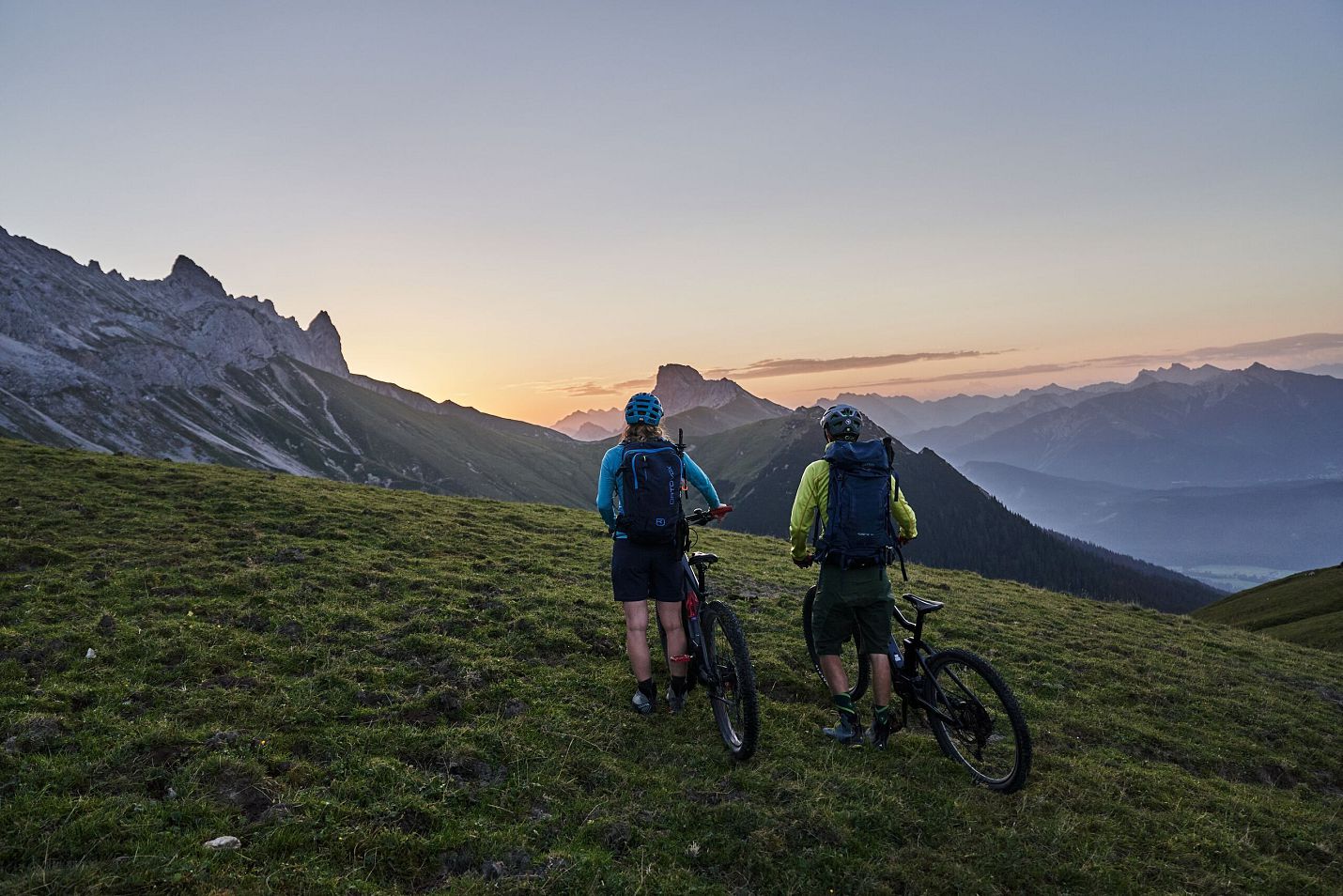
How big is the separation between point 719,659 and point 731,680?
1.17 feet

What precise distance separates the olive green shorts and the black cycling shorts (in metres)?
2.10

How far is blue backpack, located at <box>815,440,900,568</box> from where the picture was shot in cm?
806

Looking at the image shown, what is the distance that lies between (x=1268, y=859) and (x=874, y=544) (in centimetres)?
539

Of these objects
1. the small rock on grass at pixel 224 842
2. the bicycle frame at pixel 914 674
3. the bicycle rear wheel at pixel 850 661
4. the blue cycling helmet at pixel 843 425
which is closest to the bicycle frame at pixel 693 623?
the bicycle rear wheel at pixel 850 661

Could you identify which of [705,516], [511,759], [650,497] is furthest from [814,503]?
[511,759]

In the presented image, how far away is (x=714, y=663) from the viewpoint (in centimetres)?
838

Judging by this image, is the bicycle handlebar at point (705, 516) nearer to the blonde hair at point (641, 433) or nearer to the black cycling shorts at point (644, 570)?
the black cycling shorts at point (644, 570)

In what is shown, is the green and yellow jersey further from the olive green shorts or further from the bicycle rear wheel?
the bicycle rear wheel

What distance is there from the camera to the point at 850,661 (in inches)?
456

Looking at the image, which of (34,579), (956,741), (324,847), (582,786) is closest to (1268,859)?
(956,741)

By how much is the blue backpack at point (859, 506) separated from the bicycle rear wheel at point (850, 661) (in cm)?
122

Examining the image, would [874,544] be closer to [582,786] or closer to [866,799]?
[866,799]

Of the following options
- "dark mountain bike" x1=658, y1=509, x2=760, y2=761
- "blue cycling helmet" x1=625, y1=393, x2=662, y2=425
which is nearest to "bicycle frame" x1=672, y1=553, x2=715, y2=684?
"dark mountain bike" x1=658, y1=509, x2=760, y2=761

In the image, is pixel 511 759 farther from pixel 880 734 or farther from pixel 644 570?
pixel 880 734
